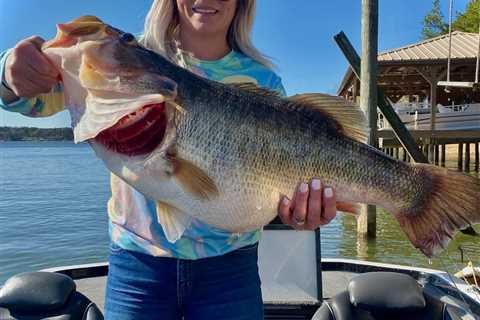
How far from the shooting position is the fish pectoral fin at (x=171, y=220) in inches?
79.0

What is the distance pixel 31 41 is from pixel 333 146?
1188mm

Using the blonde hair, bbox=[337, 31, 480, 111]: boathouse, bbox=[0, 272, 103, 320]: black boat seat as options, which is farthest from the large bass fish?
bbox=[337, 31, 480, 111]: boathouse

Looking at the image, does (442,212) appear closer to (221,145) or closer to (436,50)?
(221,145)

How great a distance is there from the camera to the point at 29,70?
1848 millimetres

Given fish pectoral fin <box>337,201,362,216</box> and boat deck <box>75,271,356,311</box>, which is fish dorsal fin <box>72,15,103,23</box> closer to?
fish pectoral fin <box>337,201,362,216</box>

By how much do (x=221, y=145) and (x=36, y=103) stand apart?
69 cm

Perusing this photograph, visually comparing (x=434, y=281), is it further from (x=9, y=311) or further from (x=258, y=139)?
(x=9, y=311)

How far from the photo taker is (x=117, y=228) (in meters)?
2.22

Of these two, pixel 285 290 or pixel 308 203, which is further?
pixel 285 290

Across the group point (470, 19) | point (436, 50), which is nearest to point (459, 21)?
point (470, 19)

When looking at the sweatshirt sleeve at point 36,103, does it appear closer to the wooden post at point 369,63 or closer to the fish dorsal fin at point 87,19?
the fish dorsal fin at point 87,19

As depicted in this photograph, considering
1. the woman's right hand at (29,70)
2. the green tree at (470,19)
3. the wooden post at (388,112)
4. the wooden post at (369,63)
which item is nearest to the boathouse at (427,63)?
the wooden post at (388,112)

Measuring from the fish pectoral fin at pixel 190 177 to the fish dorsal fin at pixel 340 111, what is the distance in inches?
21.7

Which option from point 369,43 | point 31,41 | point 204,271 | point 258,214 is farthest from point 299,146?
point 369,43
